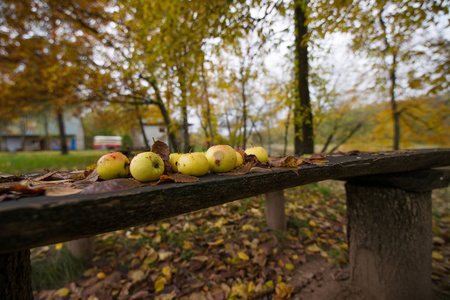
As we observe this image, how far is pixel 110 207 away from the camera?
0.61 m

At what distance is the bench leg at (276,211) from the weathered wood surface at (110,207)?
6.05ft

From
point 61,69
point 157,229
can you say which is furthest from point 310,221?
point 61,69

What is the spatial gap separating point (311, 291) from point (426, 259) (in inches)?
42.8

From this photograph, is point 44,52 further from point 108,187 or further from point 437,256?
point 437,256

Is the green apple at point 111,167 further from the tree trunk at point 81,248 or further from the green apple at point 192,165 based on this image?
the tree trunk at point 81,248

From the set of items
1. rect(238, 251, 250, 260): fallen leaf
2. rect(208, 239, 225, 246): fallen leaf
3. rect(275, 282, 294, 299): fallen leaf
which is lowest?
rect(275, 282, 294, 299): fallen leaf

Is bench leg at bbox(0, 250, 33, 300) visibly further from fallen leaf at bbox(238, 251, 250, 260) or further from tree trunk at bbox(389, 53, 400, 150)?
→ tree trunk at bbox(389, 53, 400, 150)

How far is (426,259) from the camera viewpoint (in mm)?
1878

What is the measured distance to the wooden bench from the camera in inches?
21.2

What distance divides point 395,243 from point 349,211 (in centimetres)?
→ 43

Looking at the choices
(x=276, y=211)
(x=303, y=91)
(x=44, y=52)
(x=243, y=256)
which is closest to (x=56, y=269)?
(x=243, y=256)

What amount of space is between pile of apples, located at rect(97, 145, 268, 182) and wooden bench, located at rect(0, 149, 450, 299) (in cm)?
10

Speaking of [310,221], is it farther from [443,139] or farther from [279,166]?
[443,139]

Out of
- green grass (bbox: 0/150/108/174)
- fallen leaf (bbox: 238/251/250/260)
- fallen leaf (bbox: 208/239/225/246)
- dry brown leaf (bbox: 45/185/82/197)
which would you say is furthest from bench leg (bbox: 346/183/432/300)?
green grass (bbox: 0/150/108/174)
